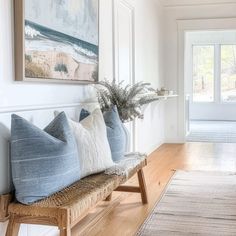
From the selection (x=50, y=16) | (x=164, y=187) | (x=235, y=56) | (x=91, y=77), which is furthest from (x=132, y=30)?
(x=235, y=56)

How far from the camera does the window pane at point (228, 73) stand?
1188 centimetres

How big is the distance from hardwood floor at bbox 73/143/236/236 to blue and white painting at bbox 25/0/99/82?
1.11 metres

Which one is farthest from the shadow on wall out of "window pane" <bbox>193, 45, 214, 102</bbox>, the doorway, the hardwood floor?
"window pane" <bbox>193, 45, 214, 102</bbox>

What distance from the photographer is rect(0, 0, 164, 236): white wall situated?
7.23 feet

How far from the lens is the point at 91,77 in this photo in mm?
3475

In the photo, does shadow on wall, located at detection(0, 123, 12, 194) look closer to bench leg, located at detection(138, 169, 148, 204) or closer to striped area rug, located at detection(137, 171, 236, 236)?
striped area rug, located at detection(137, 171, 236, 236)

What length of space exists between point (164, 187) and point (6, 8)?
2462 mm

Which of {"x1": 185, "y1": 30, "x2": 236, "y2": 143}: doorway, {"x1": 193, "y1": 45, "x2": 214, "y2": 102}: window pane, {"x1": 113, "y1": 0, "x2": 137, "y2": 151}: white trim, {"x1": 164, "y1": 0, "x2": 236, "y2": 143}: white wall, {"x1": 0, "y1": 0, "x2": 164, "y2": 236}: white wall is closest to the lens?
{"x1": 0, "y1": 0, "x2": 164, "y2": 236}: white wall

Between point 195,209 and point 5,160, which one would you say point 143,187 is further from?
point 5,160

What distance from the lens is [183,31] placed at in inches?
283

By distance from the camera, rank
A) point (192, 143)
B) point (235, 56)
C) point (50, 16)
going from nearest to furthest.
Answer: point (50, 16), point (192, 143), point (235, 56)

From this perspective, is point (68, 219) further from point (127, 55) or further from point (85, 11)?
point (127, 55)

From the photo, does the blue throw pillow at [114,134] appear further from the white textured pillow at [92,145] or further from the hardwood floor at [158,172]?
the hardwood floor at [158,172]

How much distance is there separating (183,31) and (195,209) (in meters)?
4.59
